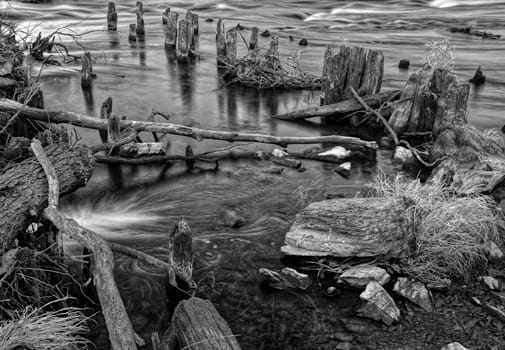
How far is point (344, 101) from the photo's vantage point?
42.5ft

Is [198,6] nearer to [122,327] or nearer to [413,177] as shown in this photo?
[413,177]

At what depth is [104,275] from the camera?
4.95 m

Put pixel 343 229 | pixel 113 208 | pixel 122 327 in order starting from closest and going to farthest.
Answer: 1. pixel 122 327
2. pixel 343 229
3. pixel 113 208

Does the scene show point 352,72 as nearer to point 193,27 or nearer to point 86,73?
point 86,73

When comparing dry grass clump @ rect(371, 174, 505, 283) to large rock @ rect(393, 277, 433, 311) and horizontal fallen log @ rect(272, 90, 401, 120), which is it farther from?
horizontal fallen log @ rect(272, 90, 401, 120)

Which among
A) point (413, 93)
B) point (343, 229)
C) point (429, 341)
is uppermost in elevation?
point (413, 93)

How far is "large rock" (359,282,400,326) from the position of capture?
590 cm

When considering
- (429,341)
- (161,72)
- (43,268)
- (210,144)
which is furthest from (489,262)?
(161,72)

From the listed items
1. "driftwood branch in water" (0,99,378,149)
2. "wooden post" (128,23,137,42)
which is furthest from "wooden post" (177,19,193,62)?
"driftwood branch in water" (0,99,378,149)

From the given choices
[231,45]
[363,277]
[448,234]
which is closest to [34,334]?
[363,277]

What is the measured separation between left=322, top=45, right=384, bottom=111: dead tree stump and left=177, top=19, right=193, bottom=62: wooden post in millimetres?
7870

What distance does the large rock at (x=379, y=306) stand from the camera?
5.90 m

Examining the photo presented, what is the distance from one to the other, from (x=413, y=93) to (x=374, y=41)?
1399 centimetres

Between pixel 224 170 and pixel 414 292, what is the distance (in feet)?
16.2
